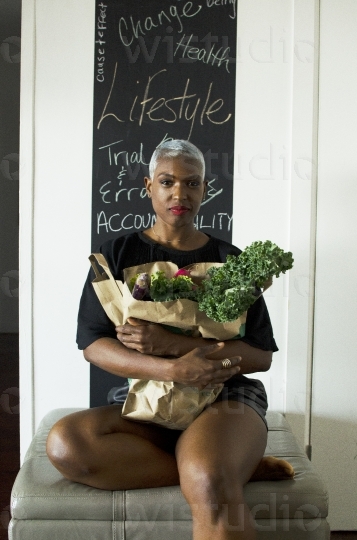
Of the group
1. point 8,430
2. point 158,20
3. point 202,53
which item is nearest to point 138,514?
point 202,53

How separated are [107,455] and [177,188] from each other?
0.83m

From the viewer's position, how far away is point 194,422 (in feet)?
6.18

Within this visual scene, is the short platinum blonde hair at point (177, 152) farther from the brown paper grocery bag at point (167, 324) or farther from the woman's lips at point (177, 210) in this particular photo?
the brown paper grocery bag at point (167, 324)

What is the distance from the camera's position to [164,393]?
1.85 meters

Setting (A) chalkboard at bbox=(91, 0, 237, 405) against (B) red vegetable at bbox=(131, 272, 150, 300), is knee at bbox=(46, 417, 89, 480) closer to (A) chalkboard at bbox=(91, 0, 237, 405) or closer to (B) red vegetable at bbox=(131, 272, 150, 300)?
(B) red vegetable at bbox=(131, 272, 150, 300)

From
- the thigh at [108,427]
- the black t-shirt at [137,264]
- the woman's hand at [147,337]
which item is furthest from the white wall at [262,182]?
the woman's hand at [147,337]

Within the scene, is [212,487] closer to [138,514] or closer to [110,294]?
[138,514]

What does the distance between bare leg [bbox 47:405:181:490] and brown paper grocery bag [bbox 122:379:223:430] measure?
77mm

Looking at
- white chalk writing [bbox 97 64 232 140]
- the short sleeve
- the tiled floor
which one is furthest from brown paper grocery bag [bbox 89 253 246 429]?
the tiled floor

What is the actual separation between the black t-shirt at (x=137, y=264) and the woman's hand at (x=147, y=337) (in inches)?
7.1

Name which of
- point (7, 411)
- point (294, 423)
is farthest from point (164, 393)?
point (7, 411)

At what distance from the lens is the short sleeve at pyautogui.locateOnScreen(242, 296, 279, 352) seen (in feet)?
6.73

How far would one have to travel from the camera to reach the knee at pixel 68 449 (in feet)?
6.17

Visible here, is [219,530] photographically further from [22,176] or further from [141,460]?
[22,176]
